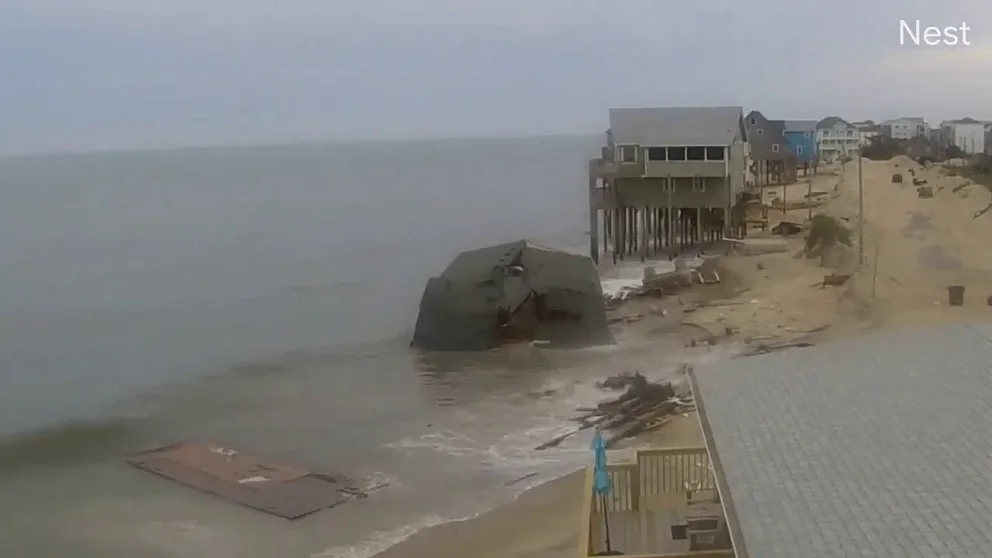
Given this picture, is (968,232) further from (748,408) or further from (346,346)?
(748,408)

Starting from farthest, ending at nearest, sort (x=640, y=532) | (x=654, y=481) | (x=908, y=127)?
1. (x=908, y=127)
2. (x=654, y=481)
3. (x=640, y=532)

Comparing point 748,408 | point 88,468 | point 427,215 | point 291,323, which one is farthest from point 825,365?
point 427,215

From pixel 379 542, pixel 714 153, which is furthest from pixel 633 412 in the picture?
pixel 714 153

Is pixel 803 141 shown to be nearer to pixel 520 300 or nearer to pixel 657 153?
pixel 657 153

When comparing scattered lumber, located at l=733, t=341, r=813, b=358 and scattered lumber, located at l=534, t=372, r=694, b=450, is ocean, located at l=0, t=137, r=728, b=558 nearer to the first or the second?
scattered lumber, located at l=534, t=372, r=694, b=450

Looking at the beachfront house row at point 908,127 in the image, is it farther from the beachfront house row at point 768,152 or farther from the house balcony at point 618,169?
the house balcony at point 618,169
